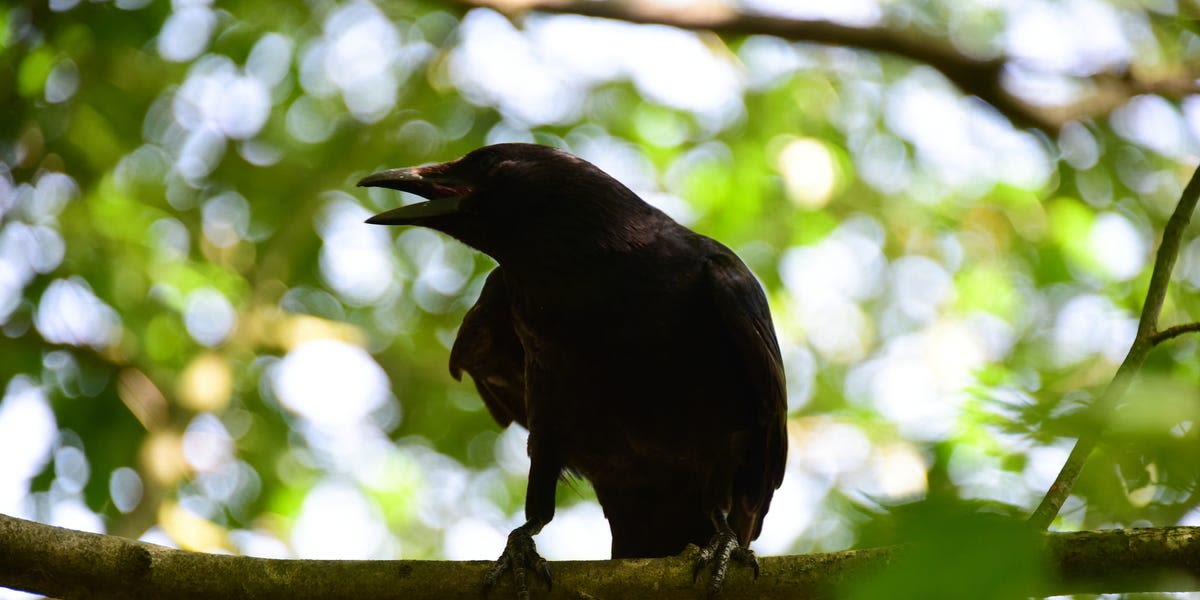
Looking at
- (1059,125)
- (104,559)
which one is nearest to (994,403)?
(104,559)

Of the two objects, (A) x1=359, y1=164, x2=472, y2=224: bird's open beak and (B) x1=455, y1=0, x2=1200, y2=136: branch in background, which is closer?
(A) x1=359, y1=164, x2=472, y2=224: bird's open beak

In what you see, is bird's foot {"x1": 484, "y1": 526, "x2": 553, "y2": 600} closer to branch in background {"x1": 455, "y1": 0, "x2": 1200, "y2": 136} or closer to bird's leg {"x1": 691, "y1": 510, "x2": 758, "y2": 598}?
bird's leg {"x1": 691, "y1": 510, "x2": 758, "y2": 598}

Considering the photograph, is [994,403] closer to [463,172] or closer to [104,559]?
[104,559]

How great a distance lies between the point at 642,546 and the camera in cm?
478

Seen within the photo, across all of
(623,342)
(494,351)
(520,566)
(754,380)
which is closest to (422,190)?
(494,351)

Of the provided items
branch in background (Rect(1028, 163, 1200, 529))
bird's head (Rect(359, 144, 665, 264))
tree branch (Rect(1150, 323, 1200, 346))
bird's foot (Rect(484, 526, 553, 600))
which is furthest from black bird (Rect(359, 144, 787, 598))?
tree branch (Rect(1150, 323, 1200, 346))

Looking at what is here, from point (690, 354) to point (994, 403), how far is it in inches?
106

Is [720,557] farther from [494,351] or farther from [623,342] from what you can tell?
[494,351]

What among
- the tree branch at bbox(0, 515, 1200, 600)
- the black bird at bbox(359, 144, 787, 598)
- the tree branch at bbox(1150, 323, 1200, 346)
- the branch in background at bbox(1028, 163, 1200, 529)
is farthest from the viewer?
the black bird at bbox(359, 144, 787, 598)

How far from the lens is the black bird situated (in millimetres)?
4332

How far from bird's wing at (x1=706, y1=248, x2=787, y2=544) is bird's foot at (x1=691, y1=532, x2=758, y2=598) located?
0.70 meters

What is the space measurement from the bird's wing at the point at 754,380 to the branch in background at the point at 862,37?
180 centimetres

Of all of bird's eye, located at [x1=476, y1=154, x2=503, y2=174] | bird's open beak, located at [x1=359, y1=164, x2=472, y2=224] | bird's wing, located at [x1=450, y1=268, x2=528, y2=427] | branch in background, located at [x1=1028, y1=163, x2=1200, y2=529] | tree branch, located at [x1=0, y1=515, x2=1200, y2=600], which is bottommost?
bird's wing, located at [x1=450, y1=268, x2=528, y2=427]

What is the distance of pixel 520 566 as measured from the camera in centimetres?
353
